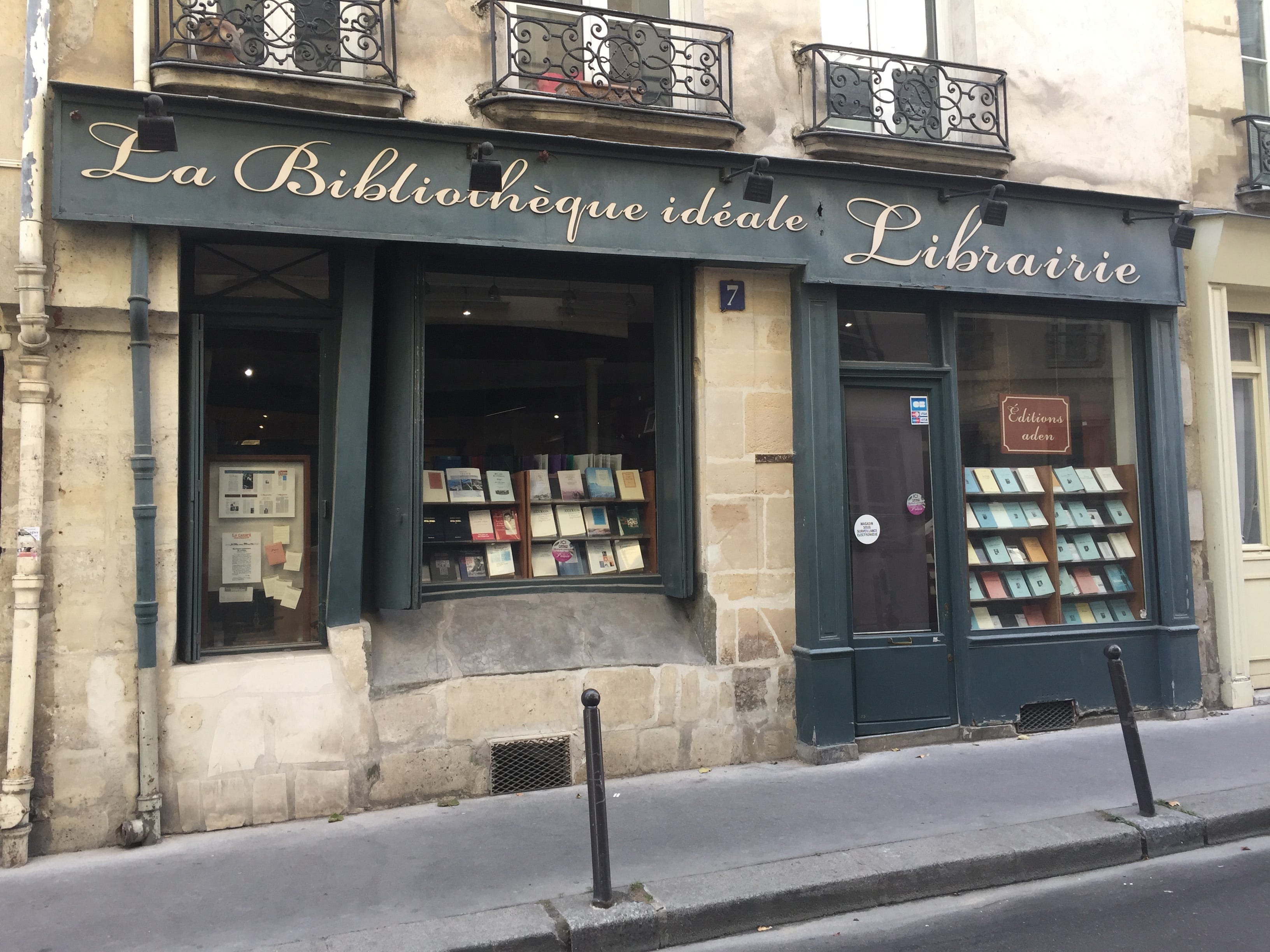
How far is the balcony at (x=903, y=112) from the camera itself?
7.31 meters

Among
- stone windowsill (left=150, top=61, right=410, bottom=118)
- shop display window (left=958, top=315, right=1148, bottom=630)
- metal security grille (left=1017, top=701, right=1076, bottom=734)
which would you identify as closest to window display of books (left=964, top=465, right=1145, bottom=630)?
shop display window (left=958, top=315, right=1148, bottom=630)

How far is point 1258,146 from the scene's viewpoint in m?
8.89

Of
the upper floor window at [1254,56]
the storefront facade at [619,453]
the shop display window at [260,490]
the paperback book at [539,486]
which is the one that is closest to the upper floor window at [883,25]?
the storefront facade at [619,453]

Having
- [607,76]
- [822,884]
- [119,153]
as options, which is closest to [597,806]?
[822,884]

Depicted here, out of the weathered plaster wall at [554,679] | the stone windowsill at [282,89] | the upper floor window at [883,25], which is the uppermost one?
the upper floor window at [883,25]

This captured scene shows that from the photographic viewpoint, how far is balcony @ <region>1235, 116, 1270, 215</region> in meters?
8.62

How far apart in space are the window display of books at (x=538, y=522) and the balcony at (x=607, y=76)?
2340 millimetres

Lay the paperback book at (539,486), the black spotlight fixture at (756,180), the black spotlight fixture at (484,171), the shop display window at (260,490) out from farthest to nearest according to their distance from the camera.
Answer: the paperback book at (539,486) < the black spotlight fixture at (756,180) < the shop display window at (260,490) < the black spotlight fixture at (484,171)

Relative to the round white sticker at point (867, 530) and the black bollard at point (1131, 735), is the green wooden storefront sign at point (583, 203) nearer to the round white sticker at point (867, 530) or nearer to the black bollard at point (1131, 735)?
the round white sticker at point (867, 530)

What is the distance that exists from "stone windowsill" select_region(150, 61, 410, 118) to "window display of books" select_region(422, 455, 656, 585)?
92.8 inches

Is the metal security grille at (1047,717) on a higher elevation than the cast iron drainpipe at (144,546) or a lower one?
lower

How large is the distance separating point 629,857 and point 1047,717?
420 cm

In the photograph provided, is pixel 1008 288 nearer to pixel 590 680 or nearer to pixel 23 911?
pixel 590 680

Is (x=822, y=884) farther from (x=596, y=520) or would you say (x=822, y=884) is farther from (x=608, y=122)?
(x=608, y=122)
